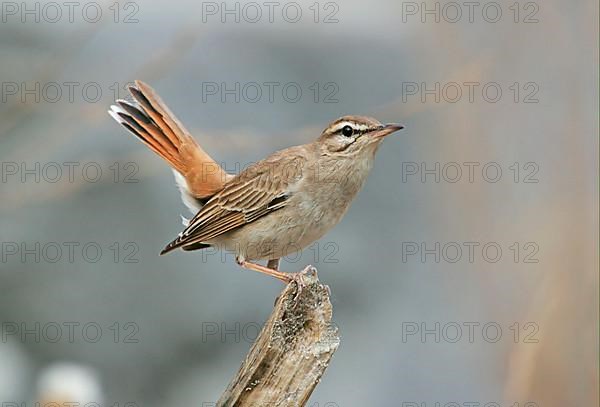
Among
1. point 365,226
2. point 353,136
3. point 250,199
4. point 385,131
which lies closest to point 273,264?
point 250,199

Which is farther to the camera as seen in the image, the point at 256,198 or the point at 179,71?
the point at 179,71

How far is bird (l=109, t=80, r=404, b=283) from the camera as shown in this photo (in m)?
4.32

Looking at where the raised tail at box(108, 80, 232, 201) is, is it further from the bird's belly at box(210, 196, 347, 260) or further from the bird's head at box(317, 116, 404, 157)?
the bird's head at box(317, 116, 404, 157)

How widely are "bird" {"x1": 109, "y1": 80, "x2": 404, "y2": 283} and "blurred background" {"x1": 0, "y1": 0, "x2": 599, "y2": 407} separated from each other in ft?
1.65

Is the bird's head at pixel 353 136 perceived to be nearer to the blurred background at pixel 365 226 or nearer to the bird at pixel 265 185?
the bird at pixel 265 185

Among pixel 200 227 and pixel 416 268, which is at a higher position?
pixel 200 227

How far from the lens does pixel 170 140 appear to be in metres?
4.89

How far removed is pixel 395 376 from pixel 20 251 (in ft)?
7.74

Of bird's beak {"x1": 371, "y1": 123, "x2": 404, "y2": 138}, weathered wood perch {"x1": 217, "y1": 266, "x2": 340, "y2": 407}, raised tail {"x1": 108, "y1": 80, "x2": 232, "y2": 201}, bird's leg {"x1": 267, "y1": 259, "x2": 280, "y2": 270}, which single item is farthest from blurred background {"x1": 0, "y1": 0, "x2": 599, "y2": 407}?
weathered wood perch {"x1": 217, "y1": 266, "x2": 340, "y2": 407}

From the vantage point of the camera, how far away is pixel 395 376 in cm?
612

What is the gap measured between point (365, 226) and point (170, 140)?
1935 millimetres

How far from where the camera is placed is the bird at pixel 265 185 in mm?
4324

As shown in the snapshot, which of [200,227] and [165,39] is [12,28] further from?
[200,227]

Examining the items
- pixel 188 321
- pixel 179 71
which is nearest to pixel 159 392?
pixel 188 321
